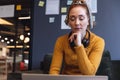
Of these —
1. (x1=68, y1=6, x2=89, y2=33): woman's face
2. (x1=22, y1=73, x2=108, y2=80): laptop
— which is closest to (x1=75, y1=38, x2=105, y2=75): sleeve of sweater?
(x1=68, y1=6, x2=89, y2=33): woman's face

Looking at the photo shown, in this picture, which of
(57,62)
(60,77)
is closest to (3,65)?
(57,62)

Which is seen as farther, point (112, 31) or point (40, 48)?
point (40, 48)

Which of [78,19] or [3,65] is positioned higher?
[78,19]

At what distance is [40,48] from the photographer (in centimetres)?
380

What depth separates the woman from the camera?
1387mm

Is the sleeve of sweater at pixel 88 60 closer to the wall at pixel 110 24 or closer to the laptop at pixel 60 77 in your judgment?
the laptop at pixel 60 77

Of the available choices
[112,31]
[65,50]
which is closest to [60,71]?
[65,50]

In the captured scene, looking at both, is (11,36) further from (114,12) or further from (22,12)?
(114,12)

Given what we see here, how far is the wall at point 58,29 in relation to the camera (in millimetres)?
3456

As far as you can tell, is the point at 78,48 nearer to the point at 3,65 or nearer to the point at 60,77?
the point at 60,77

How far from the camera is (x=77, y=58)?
141cm

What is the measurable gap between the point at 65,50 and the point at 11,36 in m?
2.89

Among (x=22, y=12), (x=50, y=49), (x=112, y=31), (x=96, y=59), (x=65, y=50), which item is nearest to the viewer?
(x=96, y=59)

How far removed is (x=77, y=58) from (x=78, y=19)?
253mm
